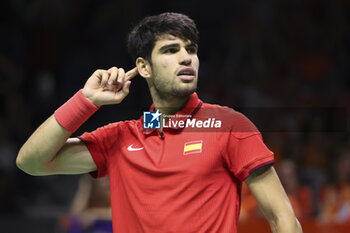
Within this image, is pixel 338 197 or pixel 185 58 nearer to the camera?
pixel 185 58

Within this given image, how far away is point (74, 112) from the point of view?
245 cm

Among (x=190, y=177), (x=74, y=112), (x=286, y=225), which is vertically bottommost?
(x=286, y=225)

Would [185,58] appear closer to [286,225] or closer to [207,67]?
[286,225]

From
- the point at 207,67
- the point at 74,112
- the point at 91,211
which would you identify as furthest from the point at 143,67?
the point at 207,67

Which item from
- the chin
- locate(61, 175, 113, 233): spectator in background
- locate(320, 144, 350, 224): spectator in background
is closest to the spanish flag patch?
the chin

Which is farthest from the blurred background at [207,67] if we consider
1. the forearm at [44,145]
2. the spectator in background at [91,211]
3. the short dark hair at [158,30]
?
the forearm at [44,145]

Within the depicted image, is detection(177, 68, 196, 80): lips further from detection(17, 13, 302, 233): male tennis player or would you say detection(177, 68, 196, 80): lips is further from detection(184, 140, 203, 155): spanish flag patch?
detection(184, 140, 203, 155): spanish flag patch

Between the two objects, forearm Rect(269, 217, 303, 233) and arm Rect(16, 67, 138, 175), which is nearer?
forearm Rect(269, 217, 303, 233)

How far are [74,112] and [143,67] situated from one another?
36 cm

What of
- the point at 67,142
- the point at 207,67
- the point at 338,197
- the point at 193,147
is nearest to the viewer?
the point at 193,147

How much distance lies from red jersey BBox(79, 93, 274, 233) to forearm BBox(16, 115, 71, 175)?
28 centimetres

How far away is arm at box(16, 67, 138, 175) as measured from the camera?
8.07ft

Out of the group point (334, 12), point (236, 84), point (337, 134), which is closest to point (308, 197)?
point (337, 134)

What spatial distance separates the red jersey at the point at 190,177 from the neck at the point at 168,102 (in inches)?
2.0
